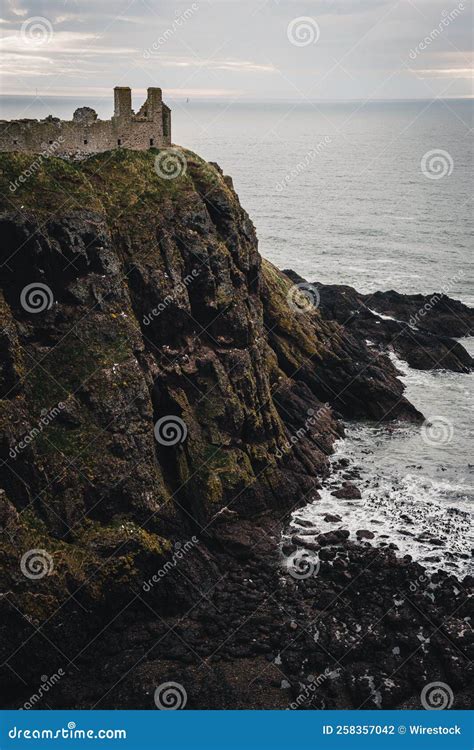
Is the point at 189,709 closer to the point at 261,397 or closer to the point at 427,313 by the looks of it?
the point at 261,397

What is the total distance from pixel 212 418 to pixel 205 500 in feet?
15.6

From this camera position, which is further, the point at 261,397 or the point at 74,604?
the point at 261,397

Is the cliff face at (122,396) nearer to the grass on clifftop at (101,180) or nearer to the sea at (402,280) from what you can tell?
the grass on clifftop at (101,180)

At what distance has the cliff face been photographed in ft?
122

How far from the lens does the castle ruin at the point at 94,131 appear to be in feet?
145

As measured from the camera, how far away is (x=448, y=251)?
115 m

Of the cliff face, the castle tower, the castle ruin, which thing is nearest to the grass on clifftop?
the cliff face

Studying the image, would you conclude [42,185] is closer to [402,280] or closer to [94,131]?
[94,131]

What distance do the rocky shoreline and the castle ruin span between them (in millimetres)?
1162

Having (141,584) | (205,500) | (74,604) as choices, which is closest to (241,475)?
(205,500)

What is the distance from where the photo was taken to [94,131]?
47.5 m

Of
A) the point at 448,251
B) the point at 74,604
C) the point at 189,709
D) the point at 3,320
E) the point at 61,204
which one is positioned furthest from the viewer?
the point at 448,251

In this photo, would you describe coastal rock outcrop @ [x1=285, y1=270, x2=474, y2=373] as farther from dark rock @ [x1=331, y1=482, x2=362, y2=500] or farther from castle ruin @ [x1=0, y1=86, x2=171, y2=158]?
castle ruin @ [x1=0, y1=86, x2=171, y2=158]

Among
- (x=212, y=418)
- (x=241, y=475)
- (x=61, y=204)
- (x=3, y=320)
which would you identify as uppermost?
(x=61, y=204)
